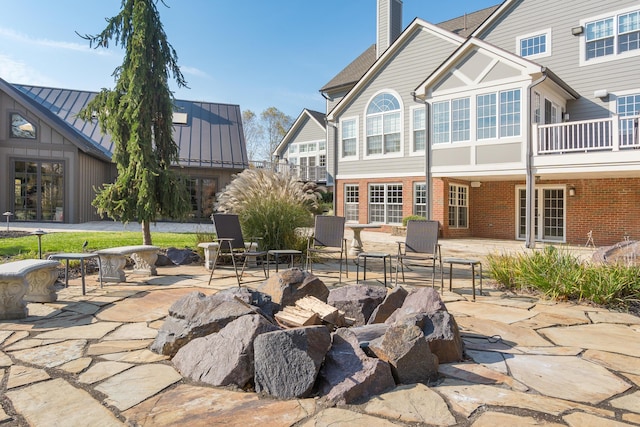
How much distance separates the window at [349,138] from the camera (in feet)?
52.0

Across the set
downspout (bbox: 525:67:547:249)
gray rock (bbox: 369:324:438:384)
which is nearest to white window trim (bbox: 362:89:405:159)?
downspout (bbox: 525:67:547:249)

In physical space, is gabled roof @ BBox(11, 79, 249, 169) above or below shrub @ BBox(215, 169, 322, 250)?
above

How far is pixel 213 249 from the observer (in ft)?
22.0

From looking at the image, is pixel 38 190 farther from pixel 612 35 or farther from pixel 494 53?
pixel 612 35

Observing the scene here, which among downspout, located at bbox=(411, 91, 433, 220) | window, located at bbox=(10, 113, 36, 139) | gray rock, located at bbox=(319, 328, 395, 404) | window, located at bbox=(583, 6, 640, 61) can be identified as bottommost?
gray rock, located at bbox=(319, 328, 395, 404)

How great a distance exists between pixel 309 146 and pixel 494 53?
13.1m

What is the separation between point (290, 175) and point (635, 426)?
6819 millimetres

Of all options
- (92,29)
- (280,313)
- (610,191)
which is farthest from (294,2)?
(280,313)

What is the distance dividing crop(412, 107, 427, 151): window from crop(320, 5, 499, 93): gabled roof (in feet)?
12.9

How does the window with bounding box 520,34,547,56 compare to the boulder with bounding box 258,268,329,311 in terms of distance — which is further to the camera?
the window with bounding box 520,34,547,56

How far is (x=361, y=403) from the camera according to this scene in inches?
86.6

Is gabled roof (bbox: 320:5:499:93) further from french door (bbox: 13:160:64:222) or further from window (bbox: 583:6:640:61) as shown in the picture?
french door (bbox: 13:160:64:222)

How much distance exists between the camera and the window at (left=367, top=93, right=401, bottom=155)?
1477cm

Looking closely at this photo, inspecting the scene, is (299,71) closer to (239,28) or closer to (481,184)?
(239,28)
